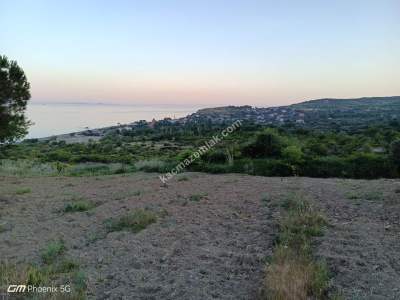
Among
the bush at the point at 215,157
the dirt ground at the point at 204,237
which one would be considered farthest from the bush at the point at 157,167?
the dirt ground at the point at 204,237

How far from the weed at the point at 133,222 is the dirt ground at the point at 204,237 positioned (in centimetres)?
17

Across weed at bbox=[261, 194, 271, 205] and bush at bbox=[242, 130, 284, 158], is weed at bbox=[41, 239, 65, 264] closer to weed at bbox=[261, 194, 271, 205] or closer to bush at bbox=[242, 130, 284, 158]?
weed at bbox=[261, 194, 271, 205]

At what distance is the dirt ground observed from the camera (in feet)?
14.7

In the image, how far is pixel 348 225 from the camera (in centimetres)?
624

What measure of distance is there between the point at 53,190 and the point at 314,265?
9626mm

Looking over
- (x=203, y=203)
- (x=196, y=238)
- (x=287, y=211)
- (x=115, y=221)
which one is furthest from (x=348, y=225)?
(x=115, y=221)

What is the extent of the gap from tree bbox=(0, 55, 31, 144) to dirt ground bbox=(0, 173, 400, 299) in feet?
7.23

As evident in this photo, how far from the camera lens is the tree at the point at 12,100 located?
38.0ft

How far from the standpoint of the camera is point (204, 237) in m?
6.20

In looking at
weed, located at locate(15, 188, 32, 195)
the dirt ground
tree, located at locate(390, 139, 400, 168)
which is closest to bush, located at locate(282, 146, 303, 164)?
tree, located at locate(390, 139, 400, 168)

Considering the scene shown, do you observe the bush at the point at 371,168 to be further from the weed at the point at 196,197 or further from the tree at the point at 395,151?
the weed at the point at 196,197

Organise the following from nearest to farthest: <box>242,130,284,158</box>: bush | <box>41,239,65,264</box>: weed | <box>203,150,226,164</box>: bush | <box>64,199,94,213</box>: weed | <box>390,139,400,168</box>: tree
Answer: <box>41,239,65,264</box>: weed → <box>64,199,94,213</box>: weed → <box>390,139,400,168</box>: tree → <box>203,150,226,164</box>: bush → <box>242,130,284,158</box>: bush

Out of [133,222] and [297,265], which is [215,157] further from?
[297,265]

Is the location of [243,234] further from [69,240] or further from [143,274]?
[69,240]
